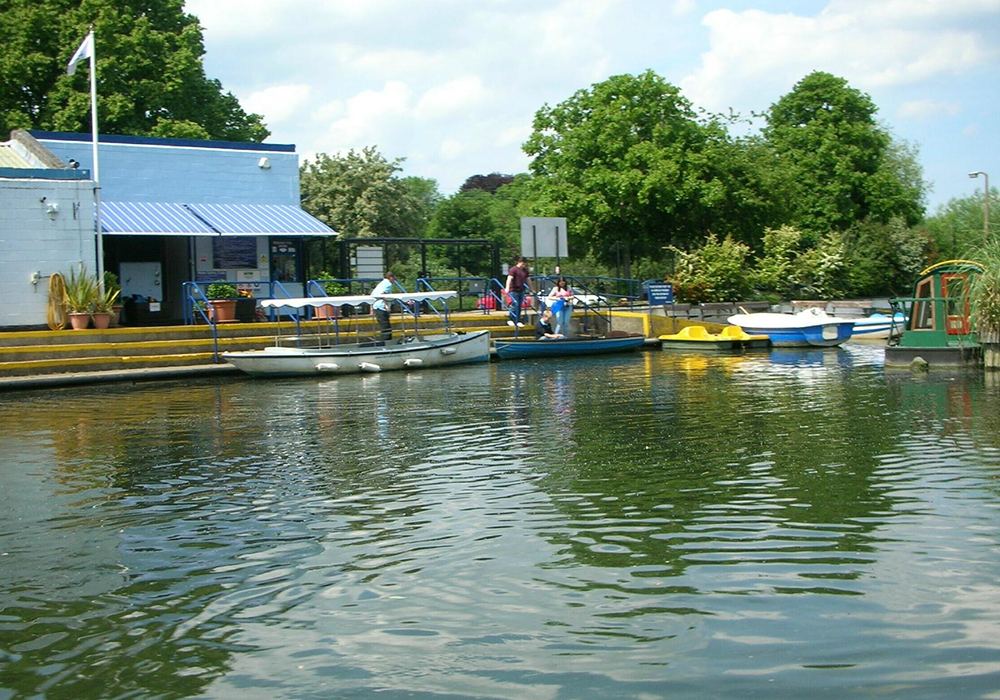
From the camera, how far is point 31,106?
38688 mm

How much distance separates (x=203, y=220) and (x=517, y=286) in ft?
28.7

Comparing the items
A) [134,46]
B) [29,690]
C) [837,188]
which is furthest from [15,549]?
[837,188]

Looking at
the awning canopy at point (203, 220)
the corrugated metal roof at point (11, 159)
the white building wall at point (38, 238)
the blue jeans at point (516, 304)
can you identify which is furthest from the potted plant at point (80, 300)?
the blue jeans at point (516, 304)

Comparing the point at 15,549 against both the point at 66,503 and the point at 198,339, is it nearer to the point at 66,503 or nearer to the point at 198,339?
the point at 66,503

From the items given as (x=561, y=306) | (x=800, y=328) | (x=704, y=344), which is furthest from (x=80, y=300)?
(x=800, y=328)

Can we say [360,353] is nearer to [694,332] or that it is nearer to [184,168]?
[184,168]

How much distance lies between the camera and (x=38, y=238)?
81.7ft

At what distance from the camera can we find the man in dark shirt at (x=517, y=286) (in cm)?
Result: 2931

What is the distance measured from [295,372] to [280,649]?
57.6 feet

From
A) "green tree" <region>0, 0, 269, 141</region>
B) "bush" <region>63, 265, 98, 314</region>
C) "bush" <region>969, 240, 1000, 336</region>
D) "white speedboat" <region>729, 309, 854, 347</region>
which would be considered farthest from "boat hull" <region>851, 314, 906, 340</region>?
"green tree" <region>0, 0, 269, 141</region>

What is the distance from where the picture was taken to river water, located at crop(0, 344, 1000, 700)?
5402mm

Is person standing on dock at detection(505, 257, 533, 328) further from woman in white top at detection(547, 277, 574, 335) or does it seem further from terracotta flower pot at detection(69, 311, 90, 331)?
terracotta flower pot at detection(69, 311, 90, 331)

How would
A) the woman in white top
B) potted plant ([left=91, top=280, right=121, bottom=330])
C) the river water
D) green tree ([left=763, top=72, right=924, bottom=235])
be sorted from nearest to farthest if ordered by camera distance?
1. the river water
2. potted plant ([left=91, top=280, right=121, bottom=330])
3. the woman in white top
4. green tree ([left=763, top=72, right=924, bottom=235])

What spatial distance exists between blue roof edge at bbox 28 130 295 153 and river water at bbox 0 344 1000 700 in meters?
16.6
